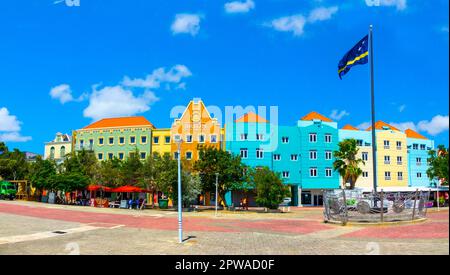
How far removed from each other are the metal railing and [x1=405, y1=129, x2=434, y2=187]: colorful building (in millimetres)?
48180

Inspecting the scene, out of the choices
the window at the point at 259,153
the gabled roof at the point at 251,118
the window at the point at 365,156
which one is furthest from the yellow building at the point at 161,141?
the window at the point at 365,156

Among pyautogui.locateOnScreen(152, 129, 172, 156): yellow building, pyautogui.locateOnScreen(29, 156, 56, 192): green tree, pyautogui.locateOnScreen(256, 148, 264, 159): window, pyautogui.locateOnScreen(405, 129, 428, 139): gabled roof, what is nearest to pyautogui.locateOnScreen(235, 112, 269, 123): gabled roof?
pyautogui.locateOnScreen(256, 148, 264, 159): window

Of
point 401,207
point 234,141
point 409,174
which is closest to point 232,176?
point 234,141

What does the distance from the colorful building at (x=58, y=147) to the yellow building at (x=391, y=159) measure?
5734cm

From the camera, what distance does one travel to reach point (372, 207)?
26.5 meters

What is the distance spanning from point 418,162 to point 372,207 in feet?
176

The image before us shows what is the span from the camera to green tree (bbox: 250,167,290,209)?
44.0 m

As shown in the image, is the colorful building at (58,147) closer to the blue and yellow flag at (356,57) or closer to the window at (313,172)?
the window at (313,172)

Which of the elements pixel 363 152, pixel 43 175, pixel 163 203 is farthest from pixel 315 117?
pixel 43 175

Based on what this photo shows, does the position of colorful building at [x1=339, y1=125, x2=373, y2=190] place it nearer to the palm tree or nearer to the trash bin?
the palm tree

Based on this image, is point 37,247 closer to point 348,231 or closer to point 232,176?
point 348,231

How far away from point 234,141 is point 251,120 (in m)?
4.18

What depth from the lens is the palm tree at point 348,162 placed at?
196 ft
